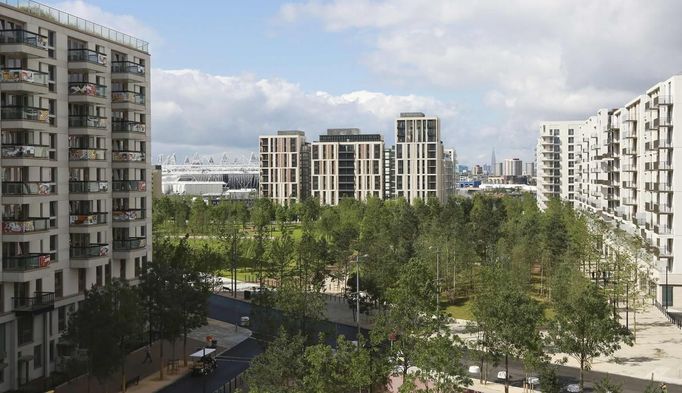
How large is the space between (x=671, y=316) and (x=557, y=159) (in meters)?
115

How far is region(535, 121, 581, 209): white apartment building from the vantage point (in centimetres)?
17450

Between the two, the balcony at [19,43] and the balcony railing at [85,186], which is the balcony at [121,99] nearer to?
the balcony railing at [85,186]

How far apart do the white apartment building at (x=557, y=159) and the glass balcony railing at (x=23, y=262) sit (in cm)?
14413

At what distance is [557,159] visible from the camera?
181875mm

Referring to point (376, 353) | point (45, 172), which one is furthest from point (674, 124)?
point (45, 172)

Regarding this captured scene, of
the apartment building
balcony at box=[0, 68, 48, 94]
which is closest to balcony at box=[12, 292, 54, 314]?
balcony at box=[0, 68, 48, 94]

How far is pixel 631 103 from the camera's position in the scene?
90.4 m

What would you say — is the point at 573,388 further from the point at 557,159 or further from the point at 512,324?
the point at 557,159

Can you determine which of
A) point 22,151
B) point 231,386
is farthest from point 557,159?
point 22,151

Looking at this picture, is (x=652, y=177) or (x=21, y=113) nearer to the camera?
(x=21, y=113)

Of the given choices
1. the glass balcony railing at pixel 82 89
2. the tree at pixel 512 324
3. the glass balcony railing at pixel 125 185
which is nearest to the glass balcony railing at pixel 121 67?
the glass balcony railing at pixel 82 89

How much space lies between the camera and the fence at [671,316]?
6779cm

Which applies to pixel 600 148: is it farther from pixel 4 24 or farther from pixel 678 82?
pixel 4 24

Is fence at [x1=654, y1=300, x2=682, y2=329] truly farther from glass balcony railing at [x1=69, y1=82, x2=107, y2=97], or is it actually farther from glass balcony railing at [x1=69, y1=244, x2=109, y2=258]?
glass balcony railing at [x1=69, y1=82, x2=107, y2=97]
